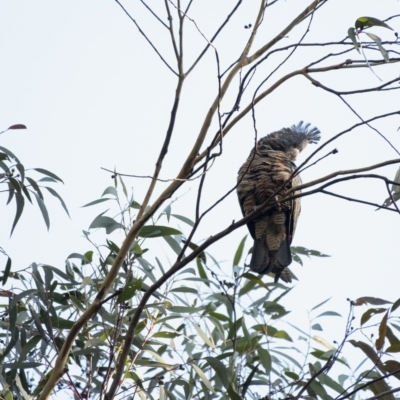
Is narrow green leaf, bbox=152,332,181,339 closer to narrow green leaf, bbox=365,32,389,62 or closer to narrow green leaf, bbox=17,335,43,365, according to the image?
narrow green leaf, bbox=17,335,43,365

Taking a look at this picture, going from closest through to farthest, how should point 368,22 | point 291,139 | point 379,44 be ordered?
point 379,44 < point 368,22 < point 291,139

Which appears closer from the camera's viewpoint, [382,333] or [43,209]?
[382,333]

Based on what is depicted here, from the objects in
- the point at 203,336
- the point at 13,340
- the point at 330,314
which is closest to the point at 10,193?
the point at 13,340

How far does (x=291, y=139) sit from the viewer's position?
392 cm

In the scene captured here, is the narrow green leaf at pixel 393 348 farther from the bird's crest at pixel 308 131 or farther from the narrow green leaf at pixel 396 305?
the bird's crest at pixel 308 131

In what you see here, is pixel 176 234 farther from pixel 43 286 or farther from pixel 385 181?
pixel 385 181

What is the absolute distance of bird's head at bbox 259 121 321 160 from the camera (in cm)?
385

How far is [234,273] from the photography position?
2793mm

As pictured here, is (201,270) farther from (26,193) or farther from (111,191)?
(26,193)

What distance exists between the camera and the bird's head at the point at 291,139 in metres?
3.85

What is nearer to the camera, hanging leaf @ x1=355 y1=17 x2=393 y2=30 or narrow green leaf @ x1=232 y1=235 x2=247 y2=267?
hanging leaf @ x1=355 y1=17 x2=393 y2=30

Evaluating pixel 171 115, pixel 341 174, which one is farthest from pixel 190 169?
pixel 341 174

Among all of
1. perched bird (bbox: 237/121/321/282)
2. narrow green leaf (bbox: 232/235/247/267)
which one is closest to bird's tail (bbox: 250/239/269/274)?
perched bird (bbox: 237/121/321/282)

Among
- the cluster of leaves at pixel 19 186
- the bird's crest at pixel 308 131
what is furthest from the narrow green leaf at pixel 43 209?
the bird's crest at pixel 308 131
